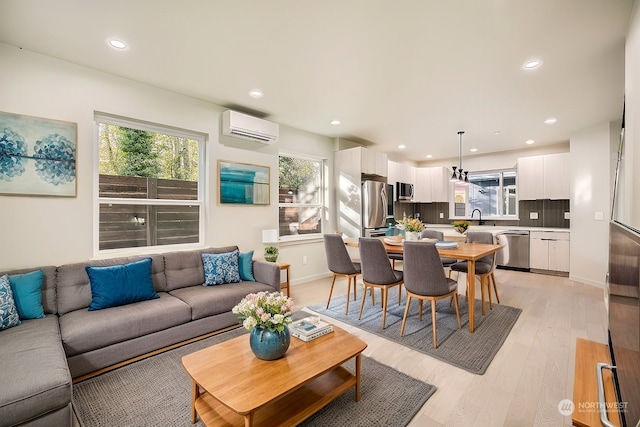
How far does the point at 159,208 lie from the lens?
3434 millimetres

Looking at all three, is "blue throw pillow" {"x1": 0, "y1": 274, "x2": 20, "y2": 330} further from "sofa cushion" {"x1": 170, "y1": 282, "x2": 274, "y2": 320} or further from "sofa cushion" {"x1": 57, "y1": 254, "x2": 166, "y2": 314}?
"sofa cushion" {"x1": 170, "y1": 282, "x2": 274, "y2": 320}

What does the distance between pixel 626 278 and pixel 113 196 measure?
3953 mm

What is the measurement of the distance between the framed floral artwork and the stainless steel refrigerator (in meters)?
4.07

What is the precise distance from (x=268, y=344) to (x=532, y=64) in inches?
131

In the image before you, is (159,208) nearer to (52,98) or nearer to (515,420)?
(52,98)

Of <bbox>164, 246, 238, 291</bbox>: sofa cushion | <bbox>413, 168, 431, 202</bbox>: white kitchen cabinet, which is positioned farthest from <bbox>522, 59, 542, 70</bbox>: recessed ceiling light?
<bbox>413, 168, 431, 202</bbox>: white kitchen cabinet

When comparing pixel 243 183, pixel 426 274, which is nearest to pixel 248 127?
pixel 243 183

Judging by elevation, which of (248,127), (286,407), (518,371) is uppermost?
(248,127)

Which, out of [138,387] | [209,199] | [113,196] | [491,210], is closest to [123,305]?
[138,387]

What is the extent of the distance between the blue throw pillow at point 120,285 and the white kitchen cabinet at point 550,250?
652cm

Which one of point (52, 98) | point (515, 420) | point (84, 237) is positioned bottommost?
point (515, 420)

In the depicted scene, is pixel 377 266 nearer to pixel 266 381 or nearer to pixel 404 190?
pixel 266 381

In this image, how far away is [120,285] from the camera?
257cm

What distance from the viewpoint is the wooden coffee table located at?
4.58 ft
